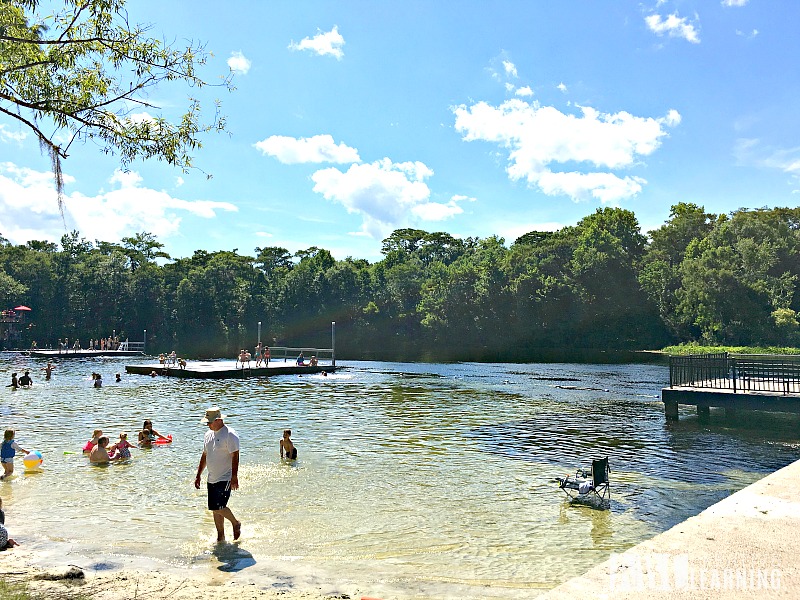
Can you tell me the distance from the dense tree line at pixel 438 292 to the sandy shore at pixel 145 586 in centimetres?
8257

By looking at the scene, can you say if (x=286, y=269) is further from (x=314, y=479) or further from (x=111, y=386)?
(x=314, y=479)

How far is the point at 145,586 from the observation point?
7.71m

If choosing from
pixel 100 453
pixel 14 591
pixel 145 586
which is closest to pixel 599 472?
pixel 145 586

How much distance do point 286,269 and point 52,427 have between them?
364 feet

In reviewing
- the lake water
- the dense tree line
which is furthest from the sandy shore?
the dense tree line

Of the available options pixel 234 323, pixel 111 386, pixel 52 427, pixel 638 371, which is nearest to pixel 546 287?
pixel 638 371

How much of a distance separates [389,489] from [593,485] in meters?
4.33

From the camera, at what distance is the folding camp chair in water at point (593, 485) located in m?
12.9

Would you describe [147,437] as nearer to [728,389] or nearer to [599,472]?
[599,472]

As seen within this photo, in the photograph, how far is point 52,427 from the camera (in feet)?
77.5

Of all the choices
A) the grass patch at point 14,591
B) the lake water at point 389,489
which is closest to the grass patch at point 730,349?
the lake water at point 389,489

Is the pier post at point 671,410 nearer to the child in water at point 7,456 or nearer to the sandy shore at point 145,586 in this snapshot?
the sandy shore at point 145,586

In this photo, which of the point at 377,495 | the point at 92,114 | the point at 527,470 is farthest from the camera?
the point at 527,470

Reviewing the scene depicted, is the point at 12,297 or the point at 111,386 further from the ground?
the point at 12,297
